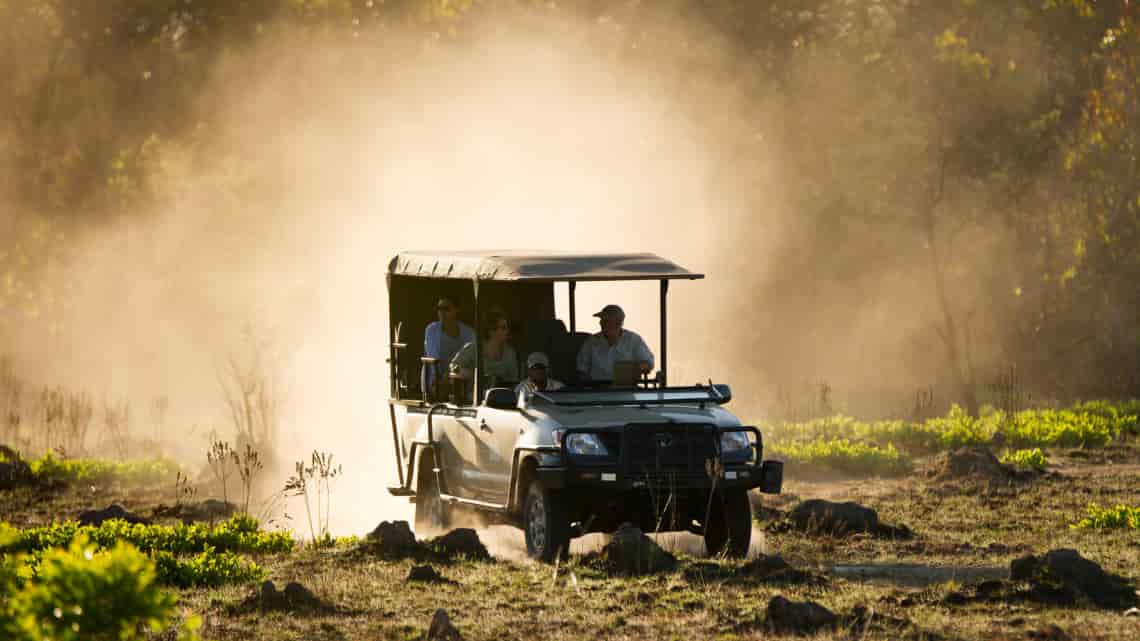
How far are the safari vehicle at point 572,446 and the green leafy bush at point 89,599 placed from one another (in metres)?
6.80

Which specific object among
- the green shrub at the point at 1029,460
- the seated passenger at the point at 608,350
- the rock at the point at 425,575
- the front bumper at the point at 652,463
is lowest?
the rock at the point at 425,575

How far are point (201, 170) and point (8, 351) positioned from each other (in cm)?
594

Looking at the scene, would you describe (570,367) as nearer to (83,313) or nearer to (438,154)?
(438,154)

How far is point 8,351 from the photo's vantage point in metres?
38.9

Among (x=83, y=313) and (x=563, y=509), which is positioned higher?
(x=83, y=313)

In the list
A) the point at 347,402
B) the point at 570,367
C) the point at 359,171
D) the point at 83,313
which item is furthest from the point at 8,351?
the point at 570,367

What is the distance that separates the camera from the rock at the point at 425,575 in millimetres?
13234

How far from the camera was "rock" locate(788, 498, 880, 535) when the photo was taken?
16.3m

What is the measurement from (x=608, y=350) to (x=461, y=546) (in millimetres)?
2119

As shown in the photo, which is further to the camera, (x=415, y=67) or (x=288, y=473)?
(x=415, y=67)

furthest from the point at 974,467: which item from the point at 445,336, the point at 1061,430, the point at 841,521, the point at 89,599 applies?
the point at 89,599

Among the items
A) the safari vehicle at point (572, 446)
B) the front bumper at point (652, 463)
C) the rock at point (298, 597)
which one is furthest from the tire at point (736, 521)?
the rock at point (298, 597)

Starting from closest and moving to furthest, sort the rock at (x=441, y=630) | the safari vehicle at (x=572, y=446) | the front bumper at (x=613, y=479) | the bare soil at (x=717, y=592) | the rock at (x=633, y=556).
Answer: the rock at (x=441, y=630) → the bare soil at (x=717, y=592) → the rock at (x=633, y=556) → the front bumper at (x=613, y=479) → the safari vehicle at (x=572, y=446)

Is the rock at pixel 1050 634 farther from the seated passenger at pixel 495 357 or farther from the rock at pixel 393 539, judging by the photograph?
the seated passenger at pixel 495 357
